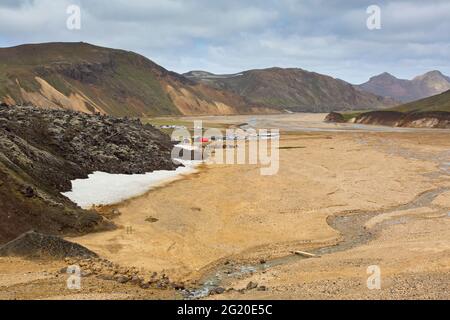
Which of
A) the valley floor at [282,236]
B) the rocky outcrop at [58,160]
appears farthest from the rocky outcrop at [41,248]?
the rocky outcrop at [58,160]

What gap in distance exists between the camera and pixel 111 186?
117 ft

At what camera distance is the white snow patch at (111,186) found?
3206 cm

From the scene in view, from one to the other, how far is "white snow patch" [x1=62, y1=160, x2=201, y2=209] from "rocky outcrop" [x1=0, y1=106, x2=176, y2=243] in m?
0.88

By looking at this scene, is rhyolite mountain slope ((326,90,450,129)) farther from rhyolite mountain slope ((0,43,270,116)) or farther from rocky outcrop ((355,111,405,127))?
rhyolite mountain slope ((0,43,270,116))

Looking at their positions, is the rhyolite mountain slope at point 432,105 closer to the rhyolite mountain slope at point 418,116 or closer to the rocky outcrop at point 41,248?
the rhyolite mountain slope at point 418,116

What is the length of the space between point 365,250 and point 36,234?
15373mm

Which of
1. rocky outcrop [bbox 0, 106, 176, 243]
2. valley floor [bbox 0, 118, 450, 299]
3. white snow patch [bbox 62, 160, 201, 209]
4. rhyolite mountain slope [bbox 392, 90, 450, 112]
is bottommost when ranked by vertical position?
valley floor [bbox 0, 118, 450, 299]

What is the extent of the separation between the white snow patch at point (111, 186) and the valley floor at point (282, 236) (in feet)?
4.21

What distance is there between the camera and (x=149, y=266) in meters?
21.0

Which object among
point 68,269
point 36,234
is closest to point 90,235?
point 36,234

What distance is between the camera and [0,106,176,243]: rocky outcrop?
25.2 m

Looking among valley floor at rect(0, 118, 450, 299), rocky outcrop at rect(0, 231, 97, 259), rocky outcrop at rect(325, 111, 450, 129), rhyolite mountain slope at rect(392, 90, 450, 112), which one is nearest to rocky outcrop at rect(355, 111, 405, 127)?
rocky outcrop at rect(325, 111, 450, 129)

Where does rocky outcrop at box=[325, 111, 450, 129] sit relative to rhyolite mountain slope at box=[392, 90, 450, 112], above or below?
below

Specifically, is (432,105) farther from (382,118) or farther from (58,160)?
(58,160)
